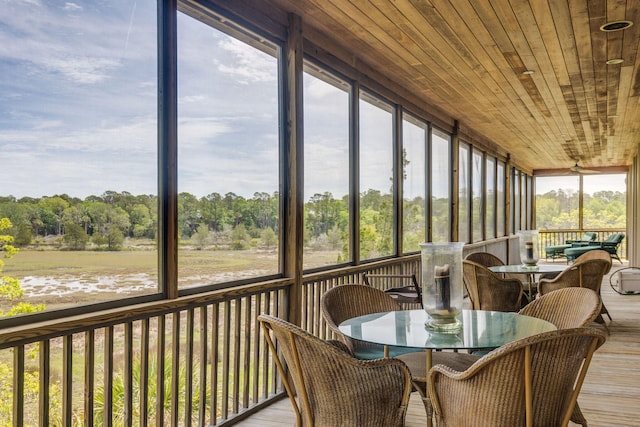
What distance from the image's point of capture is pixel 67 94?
2.33 m

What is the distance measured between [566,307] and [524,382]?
124 cm

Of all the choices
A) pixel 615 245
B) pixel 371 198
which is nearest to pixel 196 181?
pixel 371 198

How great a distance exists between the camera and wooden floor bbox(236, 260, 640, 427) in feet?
10.6

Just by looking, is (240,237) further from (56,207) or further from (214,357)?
(56,207)

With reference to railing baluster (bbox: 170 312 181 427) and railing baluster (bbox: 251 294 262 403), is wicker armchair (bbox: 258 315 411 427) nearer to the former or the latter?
railing baluster (bbox: 170 312 181 427)

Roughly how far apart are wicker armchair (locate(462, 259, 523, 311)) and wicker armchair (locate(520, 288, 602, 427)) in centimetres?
164

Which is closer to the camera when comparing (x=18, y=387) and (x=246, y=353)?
(x=18, y=387)

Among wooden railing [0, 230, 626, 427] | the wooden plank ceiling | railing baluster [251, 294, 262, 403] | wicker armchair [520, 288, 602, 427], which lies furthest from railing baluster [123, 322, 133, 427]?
the wooden plank ceiling

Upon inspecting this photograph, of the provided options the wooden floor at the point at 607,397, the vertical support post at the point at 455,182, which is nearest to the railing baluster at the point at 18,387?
the wooden floor at the point at 607,397

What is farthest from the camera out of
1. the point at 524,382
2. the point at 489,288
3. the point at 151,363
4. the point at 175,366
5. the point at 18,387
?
the point at 489,288

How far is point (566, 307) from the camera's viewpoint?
9.32 ft

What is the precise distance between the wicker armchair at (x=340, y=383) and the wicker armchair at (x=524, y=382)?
0.20 m

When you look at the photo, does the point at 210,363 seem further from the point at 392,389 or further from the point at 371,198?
the point at 371,198

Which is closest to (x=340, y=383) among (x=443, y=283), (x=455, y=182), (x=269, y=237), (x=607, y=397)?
(x=443, y=283)
